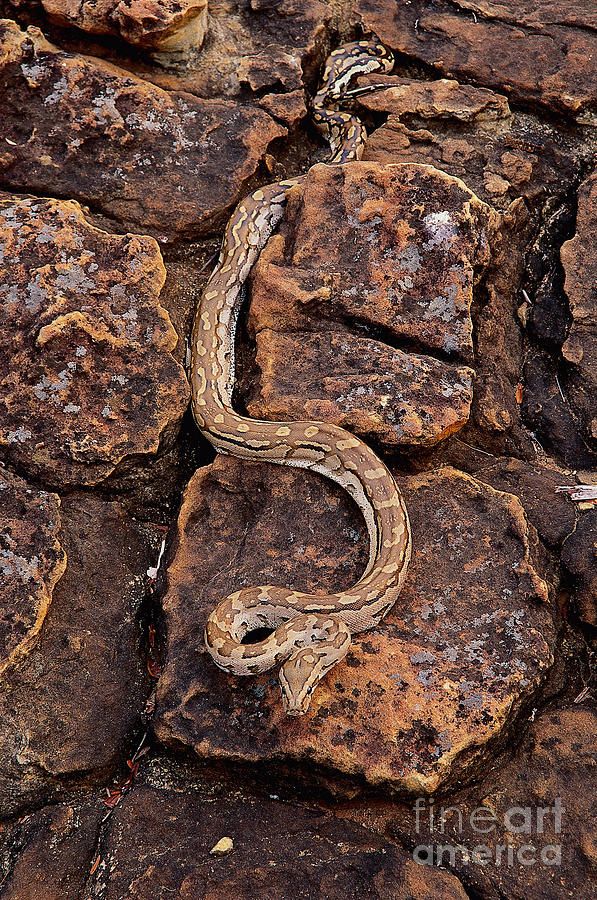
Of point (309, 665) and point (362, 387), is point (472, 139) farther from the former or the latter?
point (309, 665)

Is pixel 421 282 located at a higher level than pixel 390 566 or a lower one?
higher

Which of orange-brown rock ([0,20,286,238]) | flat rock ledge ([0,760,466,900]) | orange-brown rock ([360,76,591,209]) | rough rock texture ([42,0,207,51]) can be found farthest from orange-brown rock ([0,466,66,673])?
orange-brown rock ([360,76,591,209])

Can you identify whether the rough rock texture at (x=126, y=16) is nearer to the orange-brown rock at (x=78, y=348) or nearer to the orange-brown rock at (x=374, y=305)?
the orange-brown rock at (x=78, y=348)

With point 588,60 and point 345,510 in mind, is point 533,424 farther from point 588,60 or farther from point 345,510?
point 588,60

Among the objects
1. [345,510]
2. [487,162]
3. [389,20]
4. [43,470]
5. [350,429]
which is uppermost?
[389,20]

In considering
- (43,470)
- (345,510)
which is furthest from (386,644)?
(43,470)

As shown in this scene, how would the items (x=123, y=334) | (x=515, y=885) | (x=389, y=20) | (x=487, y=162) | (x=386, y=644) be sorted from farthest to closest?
(x=389, y=20)
(x=487, y=162)
(x=123, y=334)
(x=386, y=644)
(x=515, y=885)

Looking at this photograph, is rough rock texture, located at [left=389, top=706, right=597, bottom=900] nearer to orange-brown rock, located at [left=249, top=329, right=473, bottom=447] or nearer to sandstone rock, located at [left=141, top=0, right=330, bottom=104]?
orange-brown rock, located at [left=249, top=329, right=473, bottom=447]

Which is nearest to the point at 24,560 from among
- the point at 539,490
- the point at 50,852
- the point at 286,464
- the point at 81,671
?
the point at 81,671
